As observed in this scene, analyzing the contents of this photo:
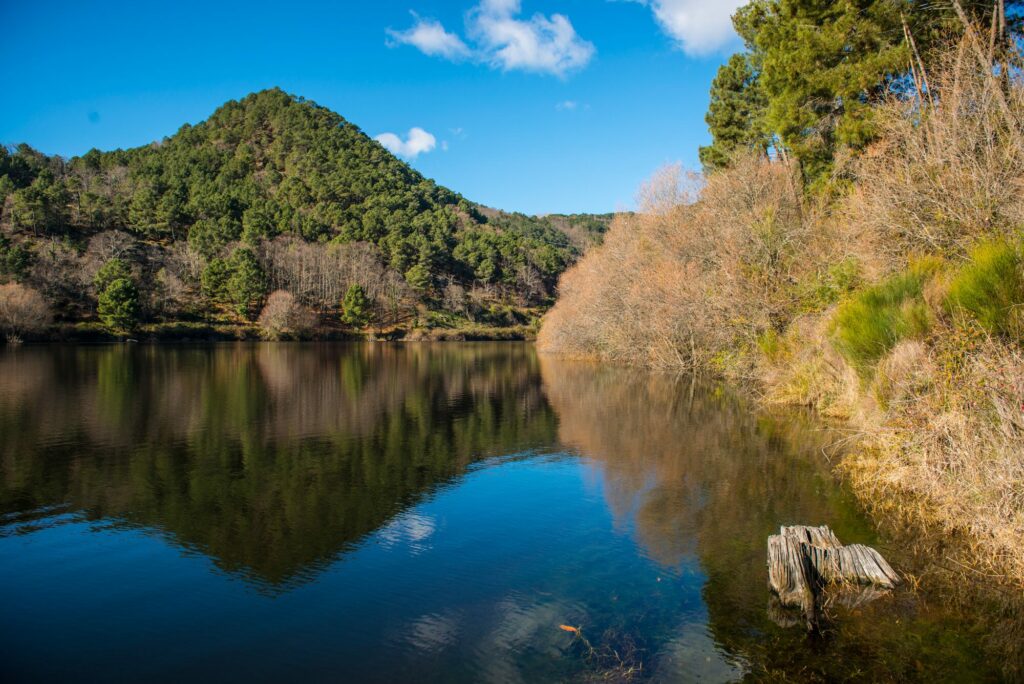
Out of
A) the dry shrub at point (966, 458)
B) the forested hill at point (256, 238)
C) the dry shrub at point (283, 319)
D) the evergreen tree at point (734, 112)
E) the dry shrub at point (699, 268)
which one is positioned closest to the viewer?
the dry shrub at point (966, 458)

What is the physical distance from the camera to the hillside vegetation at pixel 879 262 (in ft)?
28.2

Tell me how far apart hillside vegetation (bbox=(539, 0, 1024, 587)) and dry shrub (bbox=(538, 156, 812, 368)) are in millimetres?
120

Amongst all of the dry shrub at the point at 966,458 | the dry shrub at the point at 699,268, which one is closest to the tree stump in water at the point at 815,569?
the dry shrub at the point at 966,458

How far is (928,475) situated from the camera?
912 centimetres

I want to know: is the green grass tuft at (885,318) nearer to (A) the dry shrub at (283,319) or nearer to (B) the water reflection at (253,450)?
(B) the water reflection at (253,450)

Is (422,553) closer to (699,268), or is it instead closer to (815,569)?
(815,569)

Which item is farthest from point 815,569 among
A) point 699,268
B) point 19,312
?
point 19,312

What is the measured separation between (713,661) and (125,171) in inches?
6619

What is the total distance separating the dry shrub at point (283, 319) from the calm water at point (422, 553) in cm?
6418

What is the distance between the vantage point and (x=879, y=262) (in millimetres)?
15375

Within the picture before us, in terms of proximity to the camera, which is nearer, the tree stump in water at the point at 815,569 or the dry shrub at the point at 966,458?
the tree stump in water at the point at 815,569

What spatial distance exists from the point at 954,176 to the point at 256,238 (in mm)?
108613

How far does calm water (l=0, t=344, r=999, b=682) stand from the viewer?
19.8 ft

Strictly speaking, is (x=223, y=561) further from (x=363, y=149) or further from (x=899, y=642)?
(x=363, y=149)
